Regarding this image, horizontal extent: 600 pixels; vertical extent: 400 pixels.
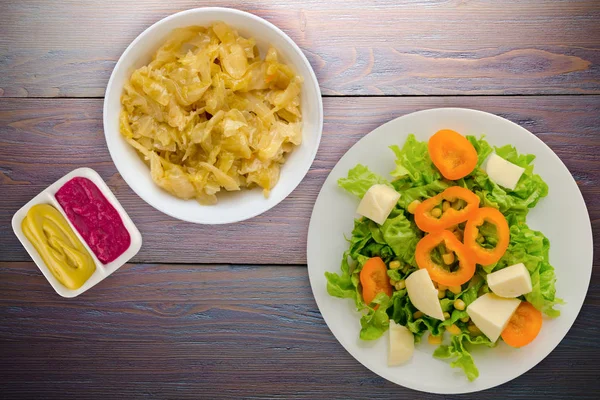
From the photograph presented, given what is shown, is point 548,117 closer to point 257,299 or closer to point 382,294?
point 382,294

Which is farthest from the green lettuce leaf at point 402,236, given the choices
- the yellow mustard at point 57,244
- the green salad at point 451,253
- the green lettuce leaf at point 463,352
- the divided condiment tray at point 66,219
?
the yellow mustard at point 57,244

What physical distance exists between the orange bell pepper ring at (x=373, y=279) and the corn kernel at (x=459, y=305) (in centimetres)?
25

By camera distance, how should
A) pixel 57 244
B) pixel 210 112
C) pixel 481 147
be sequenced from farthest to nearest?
pixel 57 244 < pixel 481 147 < pixel 210 112

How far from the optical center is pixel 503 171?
80.0 inches

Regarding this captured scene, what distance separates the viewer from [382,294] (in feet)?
6.86

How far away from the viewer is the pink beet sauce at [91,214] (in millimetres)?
2227

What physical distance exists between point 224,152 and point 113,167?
1.87 feet

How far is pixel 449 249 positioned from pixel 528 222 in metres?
0.34

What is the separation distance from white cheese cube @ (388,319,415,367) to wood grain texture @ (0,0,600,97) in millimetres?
901

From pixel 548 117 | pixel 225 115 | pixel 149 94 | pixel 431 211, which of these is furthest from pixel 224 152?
pixel 548 117

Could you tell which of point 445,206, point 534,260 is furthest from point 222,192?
point 534,260

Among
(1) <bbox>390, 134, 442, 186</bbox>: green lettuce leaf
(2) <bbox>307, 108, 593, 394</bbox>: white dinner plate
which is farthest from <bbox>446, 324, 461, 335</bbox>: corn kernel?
(1) <bbox>390, 134, 442, 186</bbox>: green lettuce leaf

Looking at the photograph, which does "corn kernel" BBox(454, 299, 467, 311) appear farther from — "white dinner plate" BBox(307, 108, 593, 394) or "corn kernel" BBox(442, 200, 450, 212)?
"corn kernel" BBox(442, 200, 450, 212)

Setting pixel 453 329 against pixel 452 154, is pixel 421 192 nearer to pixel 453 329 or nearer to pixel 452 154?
pixel 452 154
